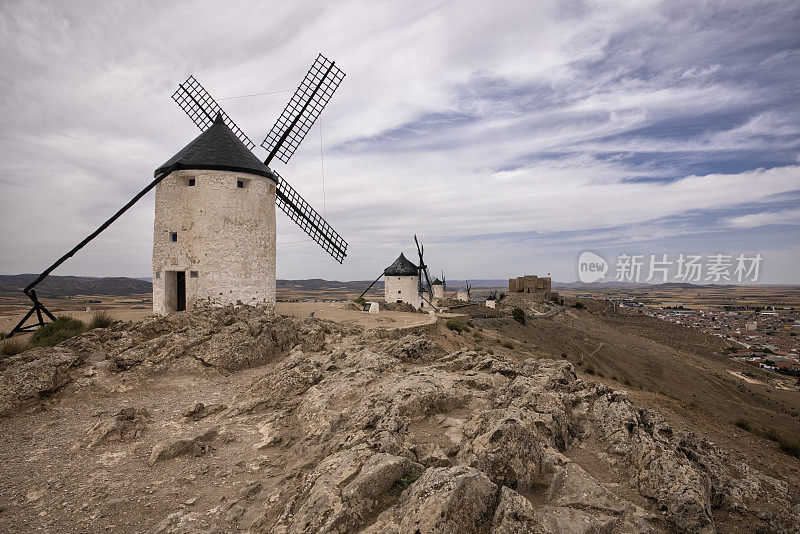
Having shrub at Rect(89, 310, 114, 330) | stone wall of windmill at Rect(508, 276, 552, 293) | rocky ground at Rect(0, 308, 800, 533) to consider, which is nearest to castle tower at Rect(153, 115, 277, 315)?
shrub at Rect(89, 310, 114, 330)

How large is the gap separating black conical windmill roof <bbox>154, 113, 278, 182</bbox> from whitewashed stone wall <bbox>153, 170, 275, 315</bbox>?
27 cm

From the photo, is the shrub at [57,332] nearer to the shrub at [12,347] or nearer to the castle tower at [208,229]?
the shrub at [12,347]

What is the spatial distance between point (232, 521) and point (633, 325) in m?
53.7

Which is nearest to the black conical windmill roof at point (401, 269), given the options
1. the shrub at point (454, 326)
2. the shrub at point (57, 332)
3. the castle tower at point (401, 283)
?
the castle tower at point (401, 283)

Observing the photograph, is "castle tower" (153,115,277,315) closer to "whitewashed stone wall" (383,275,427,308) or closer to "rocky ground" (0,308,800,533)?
"rocky ground" (0,308,800,533)

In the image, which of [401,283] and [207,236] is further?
[401,283]

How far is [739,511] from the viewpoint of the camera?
4836mm

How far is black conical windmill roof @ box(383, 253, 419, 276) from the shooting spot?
35.3m

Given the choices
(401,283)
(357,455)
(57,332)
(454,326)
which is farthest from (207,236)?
(401,283)

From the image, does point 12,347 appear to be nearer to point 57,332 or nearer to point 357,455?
point 57,332

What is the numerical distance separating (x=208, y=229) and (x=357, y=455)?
1232 cm

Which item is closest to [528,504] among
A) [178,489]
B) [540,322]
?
[178,489]

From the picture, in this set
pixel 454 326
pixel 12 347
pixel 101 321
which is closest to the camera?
pixel 12 347

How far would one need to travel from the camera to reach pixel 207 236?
14.5 meters
